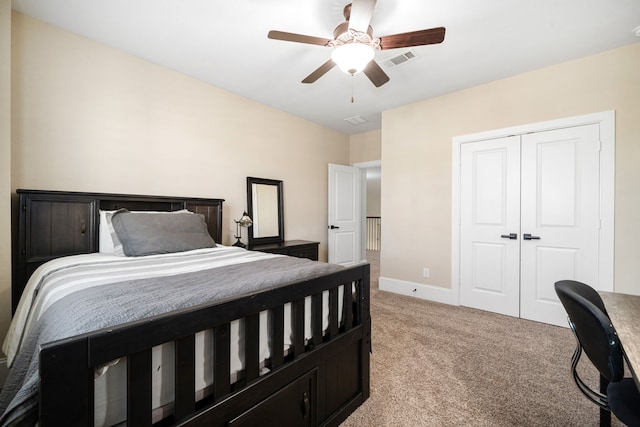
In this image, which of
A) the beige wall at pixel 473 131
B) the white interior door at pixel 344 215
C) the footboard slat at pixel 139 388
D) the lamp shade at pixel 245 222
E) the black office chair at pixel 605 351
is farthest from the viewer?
the white interior door at pixel 344 215

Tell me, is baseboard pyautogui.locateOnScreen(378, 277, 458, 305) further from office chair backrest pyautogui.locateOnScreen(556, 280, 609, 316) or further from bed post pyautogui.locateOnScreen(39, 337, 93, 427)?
bed post pyautogui.locateOnScreen(39, 337, 93, 427)

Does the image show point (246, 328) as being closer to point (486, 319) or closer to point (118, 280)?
point (118, 280)

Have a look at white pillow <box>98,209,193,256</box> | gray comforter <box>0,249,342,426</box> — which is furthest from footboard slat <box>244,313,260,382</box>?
white pillow <box>98,209,193,256</box>

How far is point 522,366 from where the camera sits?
6.53 feet

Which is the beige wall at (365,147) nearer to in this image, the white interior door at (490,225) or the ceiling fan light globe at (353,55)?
the white interior door at (490,225)

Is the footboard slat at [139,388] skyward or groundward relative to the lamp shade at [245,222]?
groundward

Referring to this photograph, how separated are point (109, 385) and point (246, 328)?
438mm

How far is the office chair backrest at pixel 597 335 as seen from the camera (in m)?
0.95

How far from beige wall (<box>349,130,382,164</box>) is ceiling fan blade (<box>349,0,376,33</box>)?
3.23m

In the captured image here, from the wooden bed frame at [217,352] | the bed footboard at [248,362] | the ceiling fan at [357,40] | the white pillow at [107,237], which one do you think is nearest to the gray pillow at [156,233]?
the white pillow at [107,237]

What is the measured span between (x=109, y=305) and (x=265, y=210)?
2.80m

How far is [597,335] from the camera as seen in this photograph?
99cm

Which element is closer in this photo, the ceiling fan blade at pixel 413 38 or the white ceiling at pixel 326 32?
the ceiling fan blade at pixel 413 38

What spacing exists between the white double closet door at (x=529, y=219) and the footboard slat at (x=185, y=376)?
10.5 ft
